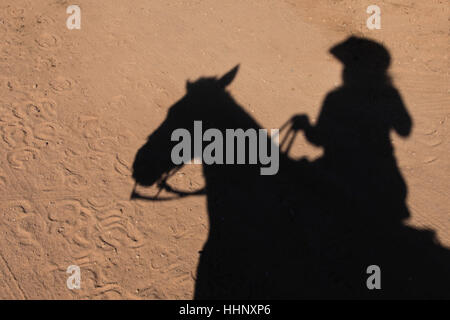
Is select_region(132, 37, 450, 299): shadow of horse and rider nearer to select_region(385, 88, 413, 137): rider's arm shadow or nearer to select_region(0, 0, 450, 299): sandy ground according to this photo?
select_region(385, 88, 413, 137): rider's arm shadow

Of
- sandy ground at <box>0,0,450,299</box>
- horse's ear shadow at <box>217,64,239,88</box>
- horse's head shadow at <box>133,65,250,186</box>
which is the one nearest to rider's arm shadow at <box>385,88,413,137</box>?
sandy ground at <box>0,0,450,299</box>

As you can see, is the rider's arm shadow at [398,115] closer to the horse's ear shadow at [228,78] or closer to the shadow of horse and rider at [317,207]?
the shadow of horse and rider at [317,207]

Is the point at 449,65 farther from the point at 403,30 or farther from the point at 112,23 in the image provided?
the point at 112,23

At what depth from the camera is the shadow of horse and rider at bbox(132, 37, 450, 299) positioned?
4730mm

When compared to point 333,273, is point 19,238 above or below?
above

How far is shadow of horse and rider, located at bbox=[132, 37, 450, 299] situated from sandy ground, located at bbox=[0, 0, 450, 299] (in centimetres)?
24

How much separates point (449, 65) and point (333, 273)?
5307 mm

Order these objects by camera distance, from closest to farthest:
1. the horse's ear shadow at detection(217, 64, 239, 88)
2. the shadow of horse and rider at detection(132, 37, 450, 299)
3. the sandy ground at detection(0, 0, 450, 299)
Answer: the shadow of horse and rider at detection(132, 37, 450, 299), the sandy ground at detection(0, 0, 450, 299), the horse's ear shadow at detection(217, 64, 239, 88)

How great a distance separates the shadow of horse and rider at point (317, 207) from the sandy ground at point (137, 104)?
0.24 m

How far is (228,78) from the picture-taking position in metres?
7.09

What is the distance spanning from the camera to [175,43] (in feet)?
25.5

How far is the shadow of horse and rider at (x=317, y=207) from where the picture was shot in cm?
473

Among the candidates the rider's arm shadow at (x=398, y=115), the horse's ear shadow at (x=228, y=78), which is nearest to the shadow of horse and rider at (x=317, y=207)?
the rider's arm shadow at (x=398, y=115)
